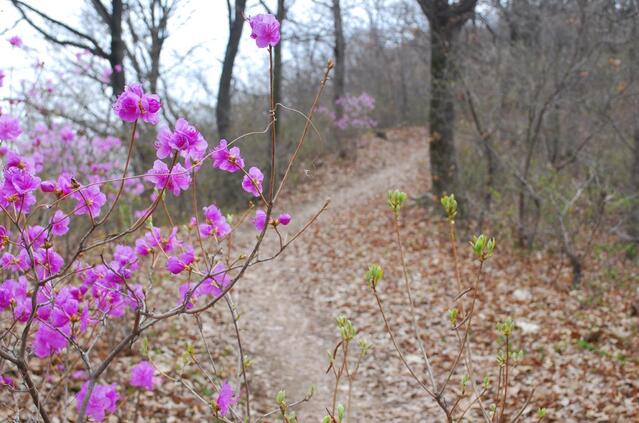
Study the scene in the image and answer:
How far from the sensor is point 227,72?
12797 millimetres

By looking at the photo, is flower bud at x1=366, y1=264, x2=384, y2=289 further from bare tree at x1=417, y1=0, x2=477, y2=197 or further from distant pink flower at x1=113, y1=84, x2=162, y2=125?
bare tree at x1=417, y1=0, x2=477, y2=197

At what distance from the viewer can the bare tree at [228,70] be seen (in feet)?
41.6

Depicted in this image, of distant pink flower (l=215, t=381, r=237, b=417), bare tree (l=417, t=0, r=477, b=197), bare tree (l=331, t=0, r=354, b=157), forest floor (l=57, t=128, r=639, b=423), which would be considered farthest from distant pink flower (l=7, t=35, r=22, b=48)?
bare tree (l=331, t=0, r=354, b=157)

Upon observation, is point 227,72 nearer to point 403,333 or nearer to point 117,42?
point 117,42

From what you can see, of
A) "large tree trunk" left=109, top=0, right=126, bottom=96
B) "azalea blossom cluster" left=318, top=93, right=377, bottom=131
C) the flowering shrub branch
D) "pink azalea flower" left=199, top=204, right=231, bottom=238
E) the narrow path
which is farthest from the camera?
"azalea blossom cluster" left=318, top=93, right=377, bottom=131

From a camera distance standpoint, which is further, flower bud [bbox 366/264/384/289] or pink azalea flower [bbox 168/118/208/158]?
flower bud [bbox 366/264/384/289]

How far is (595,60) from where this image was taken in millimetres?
7414

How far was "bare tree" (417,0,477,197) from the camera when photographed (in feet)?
29.4

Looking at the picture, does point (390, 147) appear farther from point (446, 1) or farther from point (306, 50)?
point (446, 1)

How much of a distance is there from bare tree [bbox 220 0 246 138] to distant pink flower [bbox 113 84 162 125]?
447 inches

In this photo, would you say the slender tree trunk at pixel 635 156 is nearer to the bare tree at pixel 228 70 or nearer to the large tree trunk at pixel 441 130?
the large tree trunk at pixel 441 130

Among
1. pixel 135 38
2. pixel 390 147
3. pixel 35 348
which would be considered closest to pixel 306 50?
pixel 390 147

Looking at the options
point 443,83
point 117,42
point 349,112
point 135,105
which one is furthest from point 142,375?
point 349,112

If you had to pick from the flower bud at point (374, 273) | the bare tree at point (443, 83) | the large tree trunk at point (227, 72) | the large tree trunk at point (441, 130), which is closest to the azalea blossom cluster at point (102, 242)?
the flower bud at point (374, 273)
